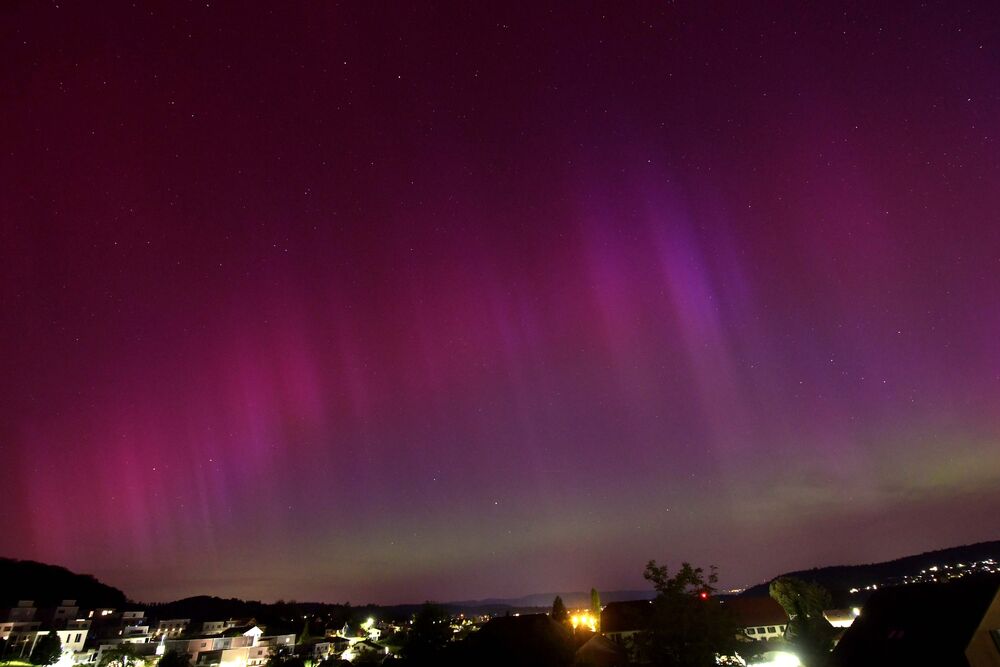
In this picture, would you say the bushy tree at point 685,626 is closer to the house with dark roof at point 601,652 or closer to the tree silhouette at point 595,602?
the house with dark roof at point 601,652

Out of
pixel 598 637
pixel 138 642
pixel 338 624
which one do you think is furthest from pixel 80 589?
pixel 598 637

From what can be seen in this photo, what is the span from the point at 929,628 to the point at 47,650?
3800 inches

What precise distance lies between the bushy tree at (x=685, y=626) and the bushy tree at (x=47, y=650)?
8532 centimetres

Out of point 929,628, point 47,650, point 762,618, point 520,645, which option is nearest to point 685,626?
point 929,628

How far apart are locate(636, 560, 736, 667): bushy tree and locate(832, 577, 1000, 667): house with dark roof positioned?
8072 millimetres

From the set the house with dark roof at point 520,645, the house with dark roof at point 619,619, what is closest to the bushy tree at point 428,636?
the house with dark roof at point 520,645

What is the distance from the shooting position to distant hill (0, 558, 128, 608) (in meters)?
112

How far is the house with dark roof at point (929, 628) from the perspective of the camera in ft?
69.3

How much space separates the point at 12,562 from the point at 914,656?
169 metres

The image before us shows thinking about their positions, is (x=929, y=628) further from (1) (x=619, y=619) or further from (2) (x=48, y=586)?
(2) (x=48, y=586)

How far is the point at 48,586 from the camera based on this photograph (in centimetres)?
12212

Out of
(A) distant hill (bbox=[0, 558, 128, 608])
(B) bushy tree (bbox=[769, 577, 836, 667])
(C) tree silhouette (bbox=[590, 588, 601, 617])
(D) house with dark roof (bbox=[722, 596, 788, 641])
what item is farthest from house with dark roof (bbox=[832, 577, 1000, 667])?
(A) distant hill (bbox=[0, 558, 128, 608])

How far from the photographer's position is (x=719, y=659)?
2447 cm

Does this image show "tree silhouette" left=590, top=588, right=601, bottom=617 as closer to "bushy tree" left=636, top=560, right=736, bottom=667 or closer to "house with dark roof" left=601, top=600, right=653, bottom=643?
"house with dark roof" left=601, top=600, right=653, bottom=643
